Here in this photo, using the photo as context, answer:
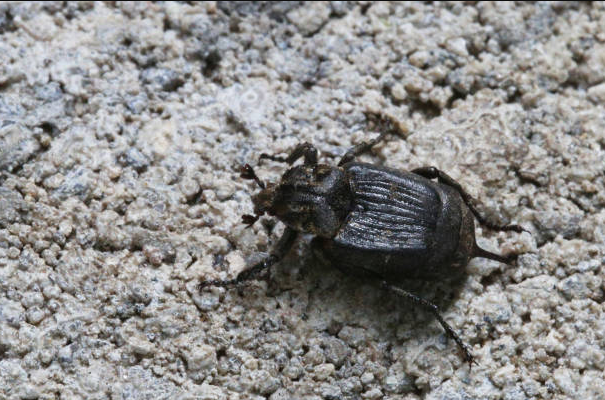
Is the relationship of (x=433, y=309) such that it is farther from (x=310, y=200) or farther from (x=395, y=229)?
(x=310, y=200)

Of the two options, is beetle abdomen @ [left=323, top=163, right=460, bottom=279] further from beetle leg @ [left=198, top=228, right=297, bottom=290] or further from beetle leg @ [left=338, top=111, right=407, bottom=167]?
beetle leg @ [left=338, top=111, right=407, bottom=167]

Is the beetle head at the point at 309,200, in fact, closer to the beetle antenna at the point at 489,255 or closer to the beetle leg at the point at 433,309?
the beetle leg at the point at 433,309

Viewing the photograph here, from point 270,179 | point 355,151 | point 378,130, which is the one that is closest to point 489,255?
point 355,151

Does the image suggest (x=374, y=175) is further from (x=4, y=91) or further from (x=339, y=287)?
(x=4, y=91)

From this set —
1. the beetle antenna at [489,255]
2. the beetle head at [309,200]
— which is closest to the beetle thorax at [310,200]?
the beetle head at [309,200]

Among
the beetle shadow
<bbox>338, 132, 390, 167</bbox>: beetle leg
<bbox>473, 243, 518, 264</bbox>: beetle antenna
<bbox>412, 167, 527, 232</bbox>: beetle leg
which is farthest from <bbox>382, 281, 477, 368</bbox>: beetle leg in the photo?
<bbox>338, 132, 390, 167</bbox>: beetle leg

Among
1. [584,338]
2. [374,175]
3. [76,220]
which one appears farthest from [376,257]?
[76,220]
